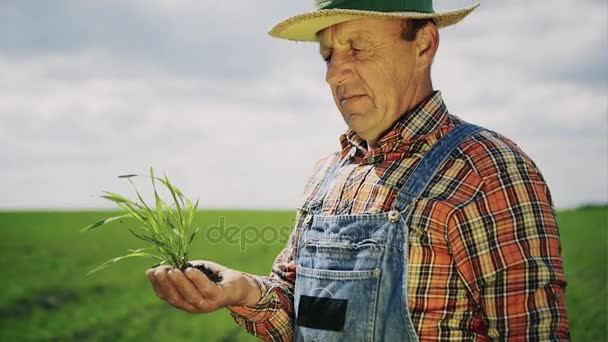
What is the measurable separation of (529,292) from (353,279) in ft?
2.01

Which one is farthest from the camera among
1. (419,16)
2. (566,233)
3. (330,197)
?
(566,233)

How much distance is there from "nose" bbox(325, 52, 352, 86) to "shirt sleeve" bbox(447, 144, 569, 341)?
679 mm

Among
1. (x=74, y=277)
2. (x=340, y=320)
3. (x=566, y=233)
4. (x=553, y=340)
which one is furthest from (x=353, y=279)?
(x=566, y=233)

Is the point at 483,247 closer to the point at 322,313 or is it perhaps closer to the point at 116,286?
the point at 322,313

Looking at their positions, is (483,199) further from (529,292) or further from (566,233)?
(566,233)

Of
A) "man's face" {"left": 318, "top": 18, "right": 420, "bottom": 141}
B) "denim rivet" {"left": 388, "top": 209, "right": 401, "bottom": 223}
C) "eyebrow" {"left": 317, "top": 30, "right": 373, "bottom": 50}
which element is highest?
"eyebrow" {"left": 317, "top": 30, "right": 373, "bottom": 50}

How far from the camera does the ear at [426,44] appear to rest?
8.49ft

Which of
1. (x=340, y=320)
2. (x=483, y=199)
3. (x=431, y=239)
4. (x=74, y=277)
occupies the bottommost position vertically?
(x=74, y=277)

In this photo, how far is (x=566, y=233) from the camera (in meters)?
11.4

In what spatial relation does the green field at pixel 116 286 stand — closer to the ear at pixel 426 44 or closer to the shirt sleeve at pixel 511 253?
the ear at pixel 426 44

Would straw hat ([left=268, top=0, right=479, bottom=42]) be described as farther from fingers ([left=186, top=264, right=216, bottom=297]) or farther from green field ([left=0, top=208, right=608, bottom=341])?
green field ([left=0, top=208, right=608, bottom=341])

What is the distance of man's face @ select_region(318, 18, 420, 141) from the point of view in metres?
2.54

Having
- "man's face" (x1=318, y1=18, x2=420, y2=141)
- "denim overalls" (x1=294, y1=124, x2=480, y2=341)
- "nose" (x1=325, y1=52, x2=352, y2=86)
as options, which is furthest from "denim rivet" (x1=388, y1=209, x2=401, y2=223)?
"nose" (x1=325, y1=52, x2=352, y2=86)

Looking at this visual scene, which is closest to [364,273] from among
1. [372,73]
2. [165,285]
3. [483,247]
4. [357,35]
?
[483,247]
